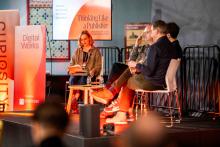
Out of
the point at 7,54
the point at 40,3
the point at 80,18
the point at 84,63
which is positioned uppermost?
the point at 40,3

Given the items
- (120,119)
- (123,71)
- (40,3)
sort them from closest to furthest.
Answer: (120,119) → (123,71) → (40,3)

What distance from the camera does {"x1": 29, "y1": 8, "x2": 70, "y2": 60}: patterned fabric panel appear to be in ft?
37.8

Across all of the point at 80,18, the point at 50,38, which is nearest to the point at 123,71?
the point at 80,18

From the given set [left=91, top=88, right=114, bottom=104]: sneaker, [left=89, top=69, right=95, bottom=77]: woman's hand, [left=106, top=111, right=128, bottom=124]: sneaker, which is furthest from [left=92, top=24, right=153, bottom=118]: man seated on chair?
[left=89, top=69, right=95, bottom=77]: woman's hand

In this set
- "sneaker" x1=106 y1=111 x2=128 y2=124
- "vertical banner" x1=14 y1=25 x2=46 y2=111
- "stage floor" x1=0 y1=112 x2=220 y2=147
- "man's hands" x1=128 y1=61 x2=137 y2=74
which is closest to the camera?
"stage floor" x1=0 y1=112 x2=220 y2=147

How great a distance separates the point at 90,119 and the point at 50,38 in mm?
6329

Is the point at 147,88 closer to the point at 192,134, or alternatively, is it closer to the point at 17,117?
the point at 192,134

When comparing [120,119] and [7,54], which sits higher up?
[7,54]

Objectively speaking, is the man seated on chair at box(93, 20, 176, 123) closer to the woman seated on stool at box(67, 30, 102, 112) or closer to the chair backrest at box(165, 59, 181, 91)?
the chair backrest at box(165, 59, 181, 91)

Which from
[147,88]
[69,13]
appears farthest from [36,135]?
[69,13]

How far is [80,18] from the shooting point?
10.7 metres

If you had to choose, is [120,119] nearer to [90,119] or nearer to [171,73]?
[171,73]

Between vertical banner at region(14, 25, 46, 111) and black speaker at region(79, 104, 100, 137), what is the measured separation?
110 inches

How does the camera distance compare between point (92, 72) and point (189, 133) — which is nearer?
point (189, 133)
